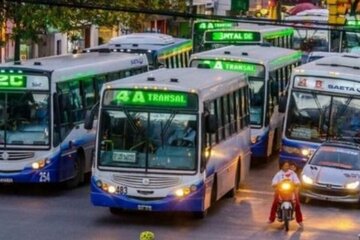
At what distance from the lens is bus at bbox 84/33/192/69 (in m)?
37.1

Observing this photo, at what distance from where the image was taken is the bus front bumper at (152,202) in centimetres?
2325

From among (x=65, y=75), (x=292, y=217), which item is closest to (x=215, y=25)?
(x=65, y=75)

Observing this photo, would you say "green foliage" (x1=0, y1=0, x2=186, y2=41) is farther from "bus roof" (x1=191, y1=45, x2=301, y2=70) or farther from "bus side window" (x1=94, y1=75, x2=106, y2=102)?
"bus side window" (x1=94, y1=75, x2=106, y2=102)

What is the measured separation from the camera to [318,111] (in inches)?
1207

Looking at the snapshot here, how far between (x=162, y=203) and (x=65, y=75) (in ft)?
18.5

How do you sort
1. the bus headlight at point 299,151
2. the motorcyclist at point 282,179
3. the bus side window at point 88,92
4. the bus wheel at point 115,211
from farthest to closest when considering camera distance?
1. the bus headlight at point 299,151
2. the bus side window at point 88,92
3. the bus wheel at point 115,211
4. the motorcyclist at point 282,179

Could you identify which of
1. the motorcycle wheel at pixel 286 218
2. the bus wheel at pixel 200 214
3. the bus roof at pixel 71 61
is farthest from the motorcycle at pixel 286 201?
the bus roof at pixel 71 61

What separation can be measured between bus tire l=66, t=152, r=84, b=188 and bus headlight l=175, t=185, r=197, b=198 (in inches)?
219

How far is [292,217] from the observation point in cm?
2445

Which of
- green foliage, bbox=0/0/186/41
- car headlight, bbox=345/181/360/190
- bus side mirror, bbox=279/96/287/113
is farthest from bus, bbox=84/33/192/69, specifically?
car headlight, bbox=345/181/360/190

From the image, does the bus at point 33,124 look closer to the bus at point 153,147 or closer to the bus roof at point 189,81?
the bus roof at point 189,81

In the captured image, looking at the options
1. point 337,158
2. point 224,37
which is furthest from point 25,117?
point 224,37

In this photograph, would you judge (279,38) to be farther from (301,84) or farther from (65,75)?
(65,75)

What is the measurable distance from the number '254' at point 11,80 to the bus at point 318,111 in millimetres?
7706
